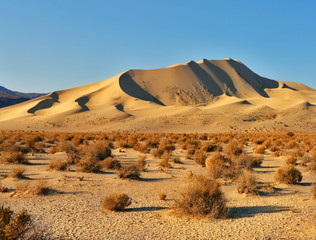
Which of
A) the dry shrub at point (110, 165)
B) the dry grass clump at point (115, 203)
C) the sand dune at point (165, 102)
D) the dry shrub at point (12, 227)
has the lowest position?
the dry shrub at point (110, 165)

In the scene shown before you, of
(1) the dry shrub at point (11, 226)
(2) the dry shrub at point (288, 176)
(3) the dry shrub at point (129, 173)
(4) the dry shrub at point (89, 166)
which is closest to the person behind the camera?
(1) the dry shrub at point (11, 226)

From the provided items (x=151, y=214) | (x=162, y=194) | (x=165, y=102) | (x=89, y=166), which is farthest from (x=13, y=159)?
(x=165, y=102)

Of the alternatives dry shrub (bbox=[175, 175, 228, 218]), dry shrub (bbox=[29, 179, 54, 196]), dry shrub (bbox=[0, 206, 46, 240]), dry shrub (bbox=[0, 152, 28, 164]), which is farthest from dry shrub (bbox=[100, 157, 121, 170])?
dry shrub (bbox=[0, 206, 46, 240])

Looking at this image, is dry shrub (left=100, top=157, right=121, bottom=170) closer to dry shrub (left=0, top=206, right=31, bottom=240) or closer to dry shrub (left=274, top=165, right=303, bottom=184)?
dry shrub (left=274, top=165, right=303, bottom=184)

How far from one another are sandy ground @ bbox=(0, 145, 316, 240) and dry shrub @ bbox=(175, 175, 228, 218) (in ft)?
0.86

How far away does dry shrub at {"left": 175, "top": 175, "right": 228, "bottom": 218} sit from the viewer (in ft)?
23.7

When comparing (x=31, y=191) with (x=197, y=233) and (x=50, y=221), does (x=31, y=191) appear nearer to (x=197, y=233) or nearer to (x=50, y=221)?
(x=50, y=221)

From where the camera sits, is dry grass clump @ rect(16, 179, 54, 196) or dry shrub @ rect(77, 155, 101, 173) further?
dry shrub @ rect(77, 155, 101, 173)

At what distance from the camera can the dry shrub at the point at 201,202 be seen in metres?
7.21

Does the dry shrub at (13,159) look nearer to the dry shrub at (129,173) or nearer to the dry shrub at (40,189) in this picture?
the dry shrub at (40,189)

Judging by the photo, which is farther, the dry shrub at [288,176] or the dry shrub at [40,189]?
the dry shrub at [288,176]

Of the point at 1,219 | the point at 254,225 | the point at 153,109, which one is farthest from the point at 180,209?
the point at 153,109

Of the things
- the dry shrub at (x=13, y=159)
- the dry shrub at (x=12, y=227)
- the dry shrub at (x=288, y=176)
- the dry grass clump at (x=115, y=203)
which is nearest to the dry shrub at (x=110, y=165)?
the dry shrub at (x=13, y=159)

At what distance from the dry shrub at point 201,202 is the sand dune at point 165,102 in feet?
169
